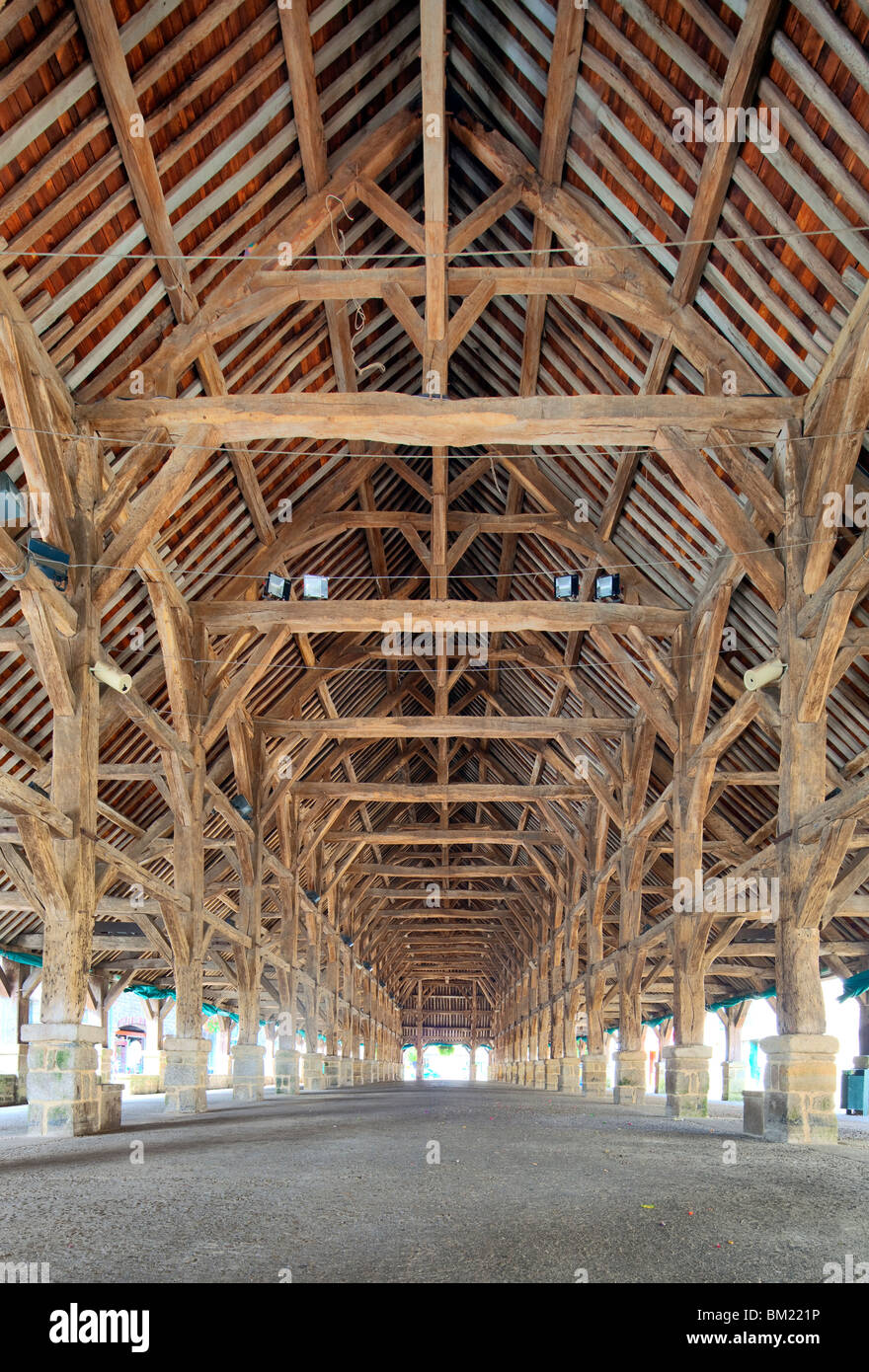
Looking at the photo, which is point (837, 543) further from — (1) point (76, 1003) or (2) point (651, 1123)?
(1) point (76, 1003)

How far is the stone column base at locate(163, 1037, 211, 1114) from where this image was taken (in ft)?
43.7

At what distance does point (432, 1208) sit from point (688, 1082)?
26.9 ft

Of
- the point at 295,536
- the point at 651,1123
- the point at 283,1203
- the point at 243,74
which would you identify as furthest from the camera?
the point at 295,536

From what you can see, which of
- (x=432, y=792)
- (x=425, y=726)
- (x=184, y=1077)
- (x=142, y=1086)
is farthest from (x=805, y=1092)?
(x=142, y=1086)

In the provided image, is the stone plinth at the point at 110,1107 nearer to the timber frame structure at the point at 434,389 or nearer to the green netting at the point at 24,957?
the timber frame structure at the point at 434,389

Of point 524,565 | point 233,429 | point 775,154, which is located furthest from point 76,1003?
point 524,565

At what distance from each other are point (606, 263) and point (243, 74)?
3.65 m

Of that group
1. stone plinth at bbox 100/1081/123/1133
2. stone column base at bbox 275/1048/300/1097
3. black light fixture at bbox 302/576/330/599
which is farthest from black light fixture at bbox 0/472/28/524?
stone column base at bbox 275/1048/300/1097

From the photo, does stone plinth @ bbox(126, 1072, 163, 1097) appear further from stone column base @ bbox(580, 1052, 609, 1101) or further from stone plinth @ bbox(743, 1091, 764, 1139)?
stone plinth @ bbox(743, 1091, 764, 1139)

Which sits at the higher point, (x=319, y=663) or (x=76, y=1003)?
(x=319, y=663)

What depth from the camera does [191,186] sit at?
932cm

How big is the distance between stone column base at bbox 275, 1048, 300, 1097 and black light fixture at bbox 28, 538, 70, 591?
1378 cm

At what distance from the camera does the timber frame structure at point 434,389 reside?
27.7 feet

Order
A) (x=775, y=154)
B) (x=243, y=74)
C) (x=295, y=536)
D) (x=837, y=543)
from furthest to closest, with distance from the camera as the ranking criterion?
1. (x=295, y=536)
2. (x=837, y=543)
3. (x=243, y=74)
4. (x=775, y=154)
